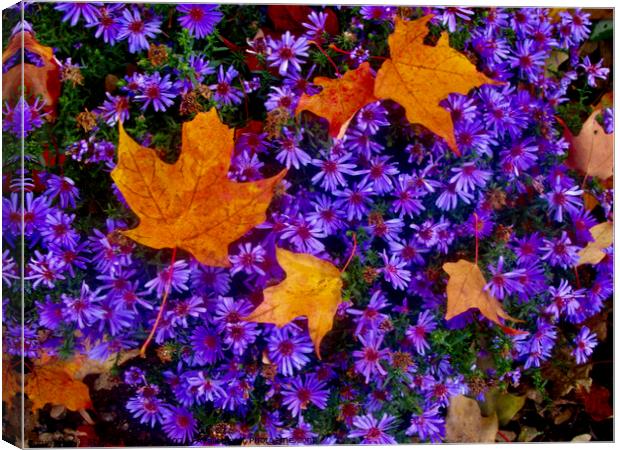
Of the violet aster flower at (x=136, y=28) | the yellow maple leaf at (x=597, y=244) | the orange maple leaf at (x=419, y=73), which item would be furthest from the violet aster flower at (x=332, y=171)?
the yellow maple leaf at (x=597, y=244)

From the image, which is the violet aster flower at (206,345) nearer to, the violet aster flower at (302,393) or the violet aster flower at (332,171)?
the violet aster flower at (302,393)

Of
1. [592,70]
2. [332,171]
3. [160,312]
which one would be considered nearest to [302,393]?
[160,312]

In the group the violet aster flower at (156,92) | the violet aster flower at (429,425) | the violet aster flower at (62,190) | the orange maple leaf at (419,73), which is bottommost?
the violet aster flower at (429,425)

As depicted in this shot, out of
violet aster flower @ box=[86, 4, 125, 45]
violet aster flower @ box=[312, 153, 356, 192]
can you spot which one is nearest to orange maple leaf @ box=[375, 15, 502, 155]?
violet aster flower @ box=[312, 153, 356, 192]

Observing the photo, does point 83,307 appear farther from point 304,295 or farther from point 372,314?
point 372,314

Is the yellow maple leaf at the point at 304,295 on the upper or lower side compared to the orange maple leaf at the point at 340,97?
lower

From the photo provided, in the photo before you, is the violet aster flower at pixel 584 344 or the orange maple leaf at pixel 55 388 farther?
the violet aster flower at pixel 584 344

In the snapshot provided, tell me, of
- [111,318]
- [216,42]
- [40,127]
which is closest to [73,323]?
[111,318]
